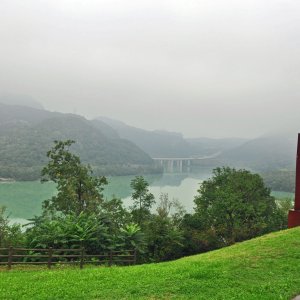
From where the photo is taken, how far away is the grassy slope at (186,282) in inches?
343

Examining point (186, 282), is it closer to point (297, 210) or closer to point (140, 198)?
point (297, 210)

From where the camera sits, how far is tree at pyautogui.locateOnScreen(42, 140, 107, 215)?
3169 cm

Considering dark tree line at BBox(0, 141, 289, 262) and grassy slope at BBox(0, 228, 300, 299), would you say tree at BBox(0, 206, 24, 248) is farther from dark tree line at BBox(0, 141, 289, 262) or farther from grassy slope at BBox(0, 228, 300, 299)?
grassy slope at BBox(0, 228, 300, 299)

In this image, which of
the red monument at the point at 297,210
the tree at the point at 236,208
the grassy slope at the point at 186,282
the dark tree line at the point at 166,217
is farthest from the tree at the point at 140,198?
the grassy slope at the point at 186,282

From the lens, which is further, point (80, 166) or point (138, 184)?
point (138, 184)

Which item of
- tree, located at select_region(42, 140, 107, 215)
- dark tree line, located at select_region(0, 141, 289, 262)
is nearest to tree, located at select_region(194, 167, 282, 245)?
dark tree line, located at select_region(0, 141, 289, 262)

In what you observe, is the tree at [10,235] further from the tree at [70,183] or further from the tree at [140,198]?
the tree at [140,198]

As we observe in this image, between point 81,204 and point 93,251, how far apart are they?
1341cm

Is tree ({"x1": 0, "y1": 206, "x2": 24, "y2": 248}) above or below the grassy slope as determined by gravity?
below

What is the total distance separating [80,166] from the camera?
32.9 meters

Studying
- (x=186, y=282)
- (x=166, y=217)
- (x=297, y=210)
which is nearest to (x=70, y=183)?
(x=166, y=217)

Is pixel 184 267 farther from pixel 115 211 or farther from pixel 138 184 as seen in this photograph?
pixel 138 184

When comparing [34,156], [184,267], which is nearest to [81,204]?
[184,267]

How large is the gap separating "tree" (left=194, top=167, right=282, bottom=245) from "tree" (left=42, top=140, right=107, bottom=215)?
398 inches
